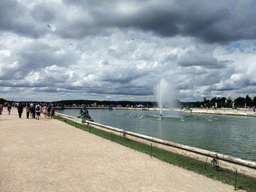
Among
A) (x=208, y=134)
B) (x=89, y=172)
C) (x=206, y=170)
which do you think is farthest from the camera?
(x=208, y=134)

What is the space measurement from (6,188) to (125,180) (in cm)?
336

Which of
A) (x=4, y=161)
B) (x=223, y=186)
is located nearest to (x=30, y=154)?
(x=4, y=161)

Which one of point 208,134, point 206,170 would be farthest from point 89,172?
point 208,134

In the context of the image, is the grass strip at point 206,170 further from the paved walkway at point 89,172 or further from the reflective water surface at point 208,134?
the reflective water surface at point 208,134

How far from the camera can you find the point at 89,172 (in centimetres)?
734

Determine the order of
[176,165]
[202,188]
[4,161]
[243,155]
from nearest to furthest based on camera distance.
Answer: [202,188] → [4,161] → [176,165] → [243,155]

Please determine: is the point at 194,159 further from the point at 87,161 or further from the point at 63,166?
the point at 63,166

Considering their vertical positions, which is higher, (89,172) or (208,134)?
(89,172)

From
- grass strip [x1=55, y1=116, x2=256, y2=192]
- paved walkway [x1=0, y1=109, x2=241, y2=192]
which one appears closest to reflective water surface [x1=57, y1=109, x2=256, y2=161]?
grass strip [x1=55, y1=116, x2=256, y2=192]

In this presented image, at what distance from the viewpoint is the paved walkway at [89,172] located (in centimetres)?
616

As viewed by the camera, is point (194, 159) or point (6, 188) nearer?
point (6, 188)

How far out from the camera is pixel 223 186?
22.1 ft

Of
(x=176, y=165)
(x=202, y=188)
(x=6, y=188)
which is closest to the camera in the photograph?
(x=6, y=188)

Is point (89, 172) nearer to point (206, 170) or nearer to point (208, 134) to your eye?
point (206, 170)
